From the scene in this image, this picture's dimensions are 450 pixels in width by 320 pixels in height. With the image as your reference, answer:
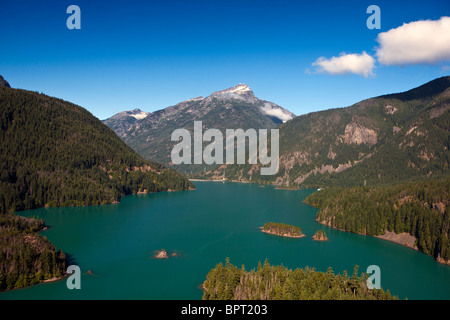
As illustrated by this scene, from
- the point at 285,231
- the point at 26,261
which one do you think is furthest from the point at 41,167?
the point at 285,231

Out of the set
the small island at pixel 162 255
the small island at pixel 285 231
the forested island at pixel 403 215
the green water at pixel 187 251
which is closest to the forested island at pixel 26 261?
the green water at pixel 187 251

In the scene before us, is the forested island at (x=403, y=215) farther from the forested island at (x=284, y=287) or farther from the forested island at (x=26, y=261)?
the forested island at (x=26, y=261)

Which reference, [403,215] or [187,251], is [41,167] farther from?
[403,215]

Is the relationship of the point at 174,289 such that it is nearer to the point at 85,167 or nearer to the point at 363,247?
the point at 363,247

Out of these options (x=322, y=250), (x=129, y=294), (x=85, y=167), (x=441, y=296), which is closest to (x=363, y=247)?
(x=322, y=250)

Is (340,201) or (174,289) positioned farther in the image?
(340,201)
